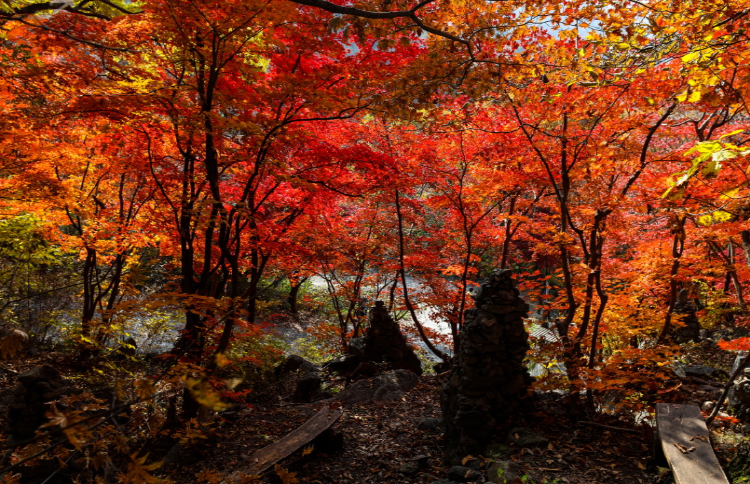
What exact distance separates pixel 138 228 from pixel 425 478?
7.44m

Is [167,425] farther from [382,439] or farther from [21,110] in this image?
[21,110]

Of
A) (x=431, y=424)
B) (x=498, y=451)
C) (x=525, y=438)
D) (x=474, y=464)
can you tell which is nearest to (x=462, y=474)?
(x=474, y=464)

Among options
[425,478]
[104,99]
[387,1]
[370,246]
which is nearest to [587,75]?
[387,1]

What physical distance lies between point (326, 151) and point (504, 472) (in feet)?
15.6

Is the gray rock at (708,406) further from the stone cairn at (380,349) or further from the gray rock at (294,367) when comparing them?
the gray rock at (294,367)

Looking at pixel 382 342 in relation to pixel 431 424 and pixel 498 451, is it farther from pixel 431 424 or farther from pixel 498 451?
pixel 498 451

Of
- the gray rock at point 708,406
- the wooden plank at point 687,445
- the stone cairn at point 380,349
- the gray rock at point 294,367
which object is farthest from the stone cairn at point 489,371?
the gray rock at point 294,367

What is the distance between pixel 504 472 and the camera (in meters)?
3.92

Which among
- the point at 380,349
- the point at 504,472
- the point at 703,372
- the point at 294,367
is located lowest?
the point at 294,367

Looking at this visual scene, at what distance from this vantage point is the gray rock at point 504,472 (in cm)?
380

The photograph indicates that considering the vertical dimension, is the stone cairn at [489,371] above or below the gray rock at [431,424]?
above

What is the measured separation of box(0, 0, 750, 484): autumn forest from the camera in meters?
3.36

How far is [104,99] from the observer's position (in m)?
4.20

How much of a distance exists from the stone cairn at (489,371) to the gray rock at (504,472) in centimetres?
81
